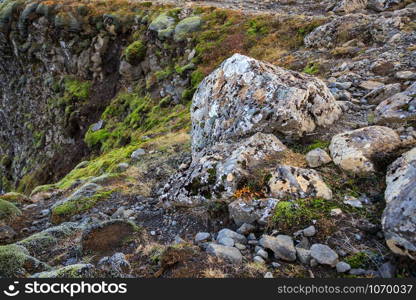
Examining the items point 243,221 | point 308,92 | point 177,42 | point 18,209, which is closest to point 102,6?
point 177,42

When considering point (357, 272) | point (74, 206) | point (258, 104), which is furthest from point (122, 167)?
point (357, 272)

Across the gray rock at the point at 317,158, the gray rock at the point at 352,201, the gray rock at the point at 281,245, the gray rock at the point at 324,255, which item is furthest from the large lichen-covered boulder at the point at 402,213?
the gray rock at the point at 317,158

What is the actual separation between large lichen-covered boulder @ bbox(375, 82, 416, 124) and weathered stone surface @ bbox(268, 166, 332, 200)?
9.05 feet

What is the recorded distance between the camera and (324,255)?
19.0 ft

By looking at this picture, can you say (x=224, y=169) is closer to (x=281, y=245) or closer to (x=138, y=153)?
(x=281, y=245)

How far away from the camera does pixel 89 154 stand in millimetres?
30219

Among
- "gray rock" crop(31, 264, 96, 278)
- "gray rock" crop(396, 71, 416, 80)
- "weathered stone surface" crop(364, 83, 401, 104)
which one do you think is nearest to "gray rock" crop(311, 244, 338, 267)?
"gray rock" crop(31, 264, 96, 278)

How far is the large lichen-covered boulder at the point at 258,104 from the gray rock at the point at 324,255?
13.7 feet

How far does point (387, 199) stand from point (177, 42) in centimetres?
2304

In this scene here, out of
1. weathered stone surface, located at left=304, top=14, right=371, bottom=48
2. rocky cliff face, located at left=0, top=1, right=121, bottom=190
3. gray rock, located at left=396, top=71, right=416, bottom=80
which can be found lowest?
rocky cliff face, located at left=0, top=1, right=121, bottom=190

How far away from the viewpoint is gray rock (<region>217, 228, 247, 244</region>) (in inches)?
262

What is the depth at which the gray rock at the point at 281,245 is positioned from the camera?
19.4ft

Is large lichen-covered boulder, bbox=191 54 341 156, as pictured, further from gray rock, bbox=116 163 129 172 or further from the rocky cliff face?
the rocky cliff face

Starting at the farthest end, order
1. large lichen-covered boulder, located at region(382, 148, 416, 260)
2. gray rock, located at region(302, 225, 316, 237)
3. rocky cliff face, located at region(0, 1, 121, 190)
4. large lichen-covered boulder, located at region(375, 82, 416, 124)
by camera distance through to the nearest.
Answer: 1. rocky cliff face, located at region(0, 1, 121, 190)
2. large lichen-covered boulder, located at region(375, 82, 416, 124)
3. gray rock, located at region(302, 225, 316, 237)
4. large lichen-covered boulder, located at region(382, 148, 416, 260)
